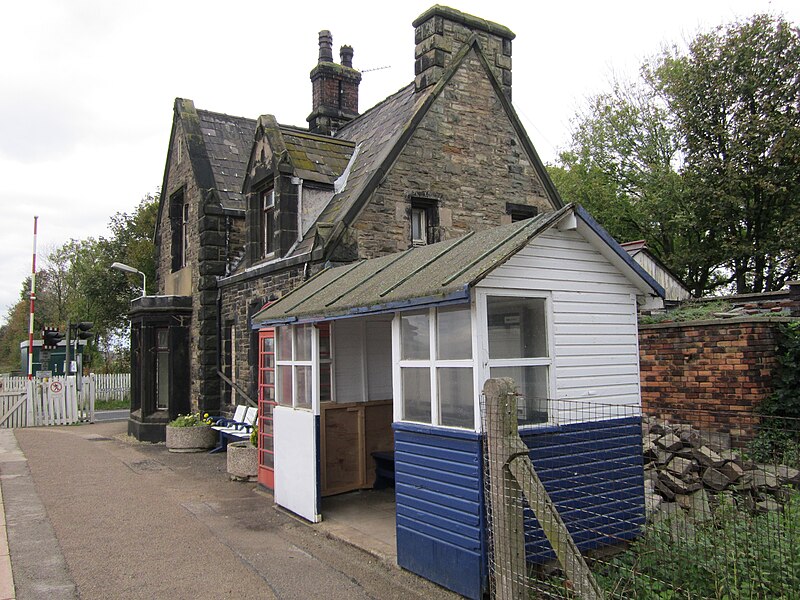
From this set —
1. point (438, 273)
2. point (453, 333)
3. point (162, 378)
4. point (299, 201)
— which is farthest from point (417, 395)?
point (162, 378)

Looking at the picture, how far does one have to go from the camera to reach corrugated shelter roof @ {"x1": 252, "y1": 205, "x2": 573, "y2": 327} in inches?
233

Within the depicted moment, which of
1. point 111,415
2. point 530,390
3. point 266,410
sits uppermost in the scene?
point 530,390

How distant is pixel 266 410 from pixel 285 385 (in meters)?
1.09

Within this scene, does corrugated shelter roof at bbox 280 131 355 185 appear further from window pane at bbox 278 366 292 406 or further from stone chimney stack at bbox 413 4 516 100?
window pane at bbox 278 366 292 406

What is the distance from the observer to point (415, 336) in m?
6.80

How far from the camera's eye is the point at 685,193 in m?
26.2

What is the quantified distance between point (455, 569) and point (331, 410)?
14.0ft

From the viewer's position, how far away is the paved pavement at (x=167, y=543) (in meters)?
6.45

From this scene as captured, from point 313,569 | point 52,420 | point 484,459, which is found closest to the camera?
point 484,459

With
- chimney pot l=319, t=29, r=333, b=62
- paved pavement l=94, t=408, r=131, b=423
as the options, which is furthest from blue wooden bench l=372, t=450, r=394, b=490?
paved pavement l=94, t=408, r=131, b=423

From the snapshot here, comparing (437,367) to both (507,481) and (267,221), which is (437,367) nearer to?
(507,481)

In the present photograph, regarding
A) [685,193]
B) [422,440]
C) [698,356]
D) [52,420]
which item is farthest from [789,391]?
[52,420]

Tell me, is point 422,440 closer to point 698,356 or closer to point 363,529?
point 363,529

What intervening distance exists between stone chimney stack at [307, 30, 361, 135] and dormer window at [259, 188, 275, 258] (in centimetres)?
495
